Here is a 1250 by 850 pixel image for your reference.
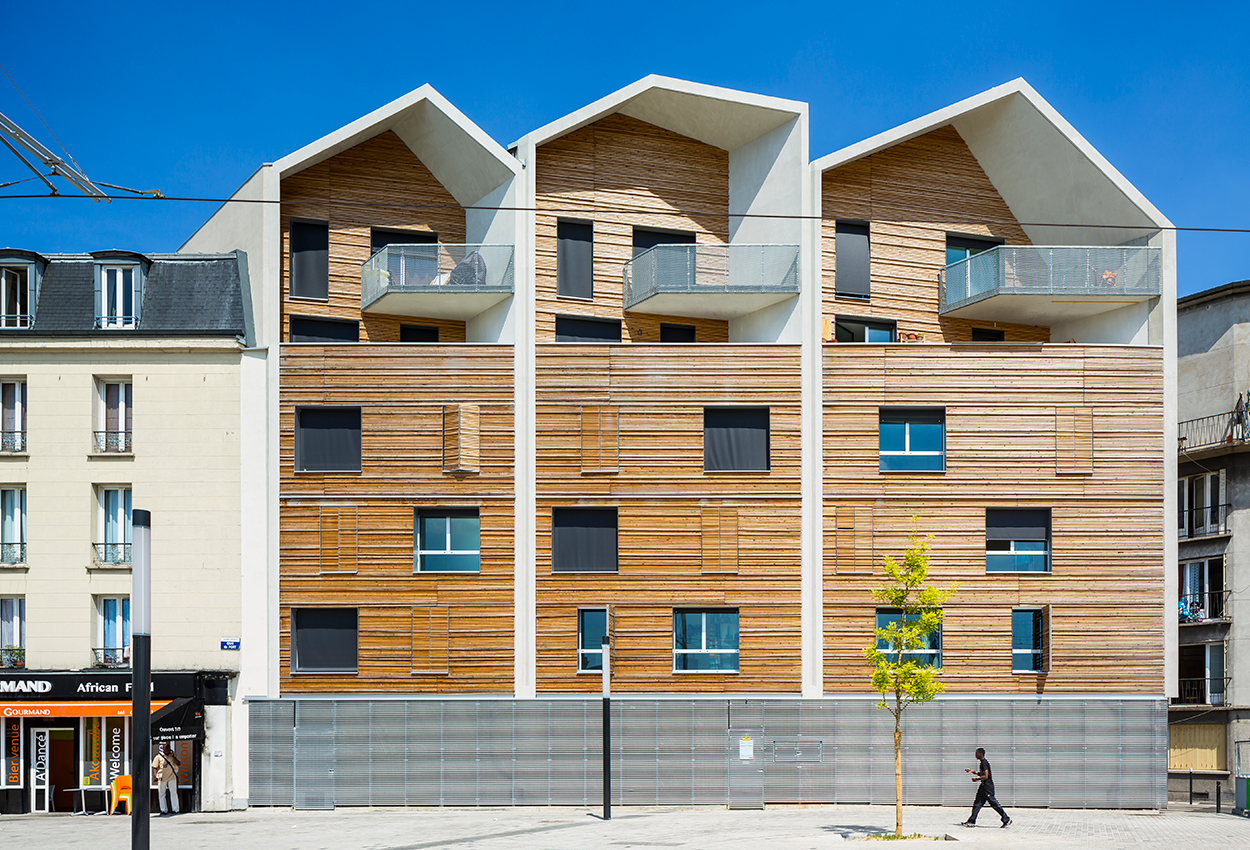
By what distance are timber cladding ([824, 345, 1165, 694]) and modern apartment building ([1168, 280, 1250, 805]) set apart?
38.5 ft

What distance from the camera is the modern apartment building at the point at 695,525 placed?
27.0 meters

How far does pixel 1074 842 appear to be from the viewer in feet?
69.1

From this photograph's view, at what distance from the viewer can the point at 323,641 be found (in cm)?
2748

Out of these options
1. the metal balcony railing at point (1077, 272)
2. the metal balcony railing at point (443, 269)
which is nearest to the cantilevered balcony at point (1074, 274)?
the metal balcony railing at point (1077, 272)

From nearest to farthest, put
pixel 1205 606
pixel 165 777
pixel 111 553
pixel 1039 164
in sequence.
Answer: pixel 165 777, pixel 111 553, pixel 1039 164, pixel 1205 606

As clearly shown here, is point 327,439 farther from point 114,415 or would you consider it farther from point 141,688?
point 141,688

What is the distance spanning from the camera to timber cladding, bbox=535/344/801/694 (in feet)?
89.6

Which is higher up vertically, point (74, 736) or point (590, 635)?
point (590, 635)

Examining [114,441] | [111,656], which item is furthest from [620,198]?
[111,656]

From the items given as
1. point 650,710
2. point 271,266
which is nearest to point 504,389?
point 271,266

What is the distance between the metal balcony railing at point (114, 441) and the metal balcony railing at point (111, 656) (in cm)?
433

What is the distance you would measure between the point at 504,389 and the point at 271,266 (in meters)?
5.83

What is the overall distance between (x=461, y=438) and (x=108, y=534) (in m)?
8.16

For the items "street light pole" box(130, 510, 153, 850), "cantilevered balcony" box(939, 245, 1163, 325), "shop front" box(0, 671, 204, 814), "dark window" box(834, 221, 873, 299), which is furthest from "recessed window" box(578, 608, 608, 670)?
"street light pole" box(130, 510, 153, 850)
